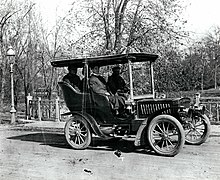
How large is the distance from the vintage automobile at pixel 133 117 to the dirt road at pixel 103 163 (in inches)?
13.1

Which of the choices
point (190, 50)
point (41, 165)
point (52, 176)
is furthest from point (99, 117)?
point (190, 50)

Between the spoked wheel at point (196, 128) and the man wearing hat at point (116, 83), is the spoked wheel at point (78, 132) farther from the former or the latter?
the spoked wheel at point (196, 128)

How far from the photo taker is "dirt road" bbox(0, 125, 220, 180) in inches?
229

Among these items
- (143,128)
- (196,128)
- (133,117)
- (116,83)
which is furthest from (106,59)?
(196,128)

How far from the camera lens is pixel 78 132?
8508 mm

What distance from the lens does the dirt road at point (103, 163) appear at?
19.1 ft

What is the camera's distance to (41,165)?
266 inches

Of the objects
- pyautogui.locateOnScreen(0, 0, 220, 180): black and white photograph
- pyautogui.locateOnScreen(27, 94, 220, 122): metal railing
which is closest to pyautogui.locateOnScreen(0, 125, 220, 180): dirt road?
pyautogui.locateOnScreen(0, 0, 220, 180): black and white photograph

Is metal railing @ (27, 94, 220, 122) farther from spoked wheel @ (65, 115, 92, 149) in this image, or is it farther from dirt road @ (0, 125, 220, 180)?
spoked wheel @ (65, 115, 92, 149)

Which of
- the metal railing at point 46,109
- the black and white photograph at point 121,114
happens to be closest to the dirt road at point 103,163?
the black and white photograph at point 121,114

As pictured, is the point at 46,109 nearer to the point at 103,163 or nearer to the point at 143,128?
the point at 143,128

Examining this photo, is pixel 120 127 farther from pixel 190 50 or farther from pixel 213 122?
pixel 190 50

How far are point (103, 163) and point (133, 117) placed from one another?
155cm

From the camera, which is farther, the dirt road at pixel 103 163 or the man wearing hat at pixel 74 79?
the man wearing hat at pixel 74 79
